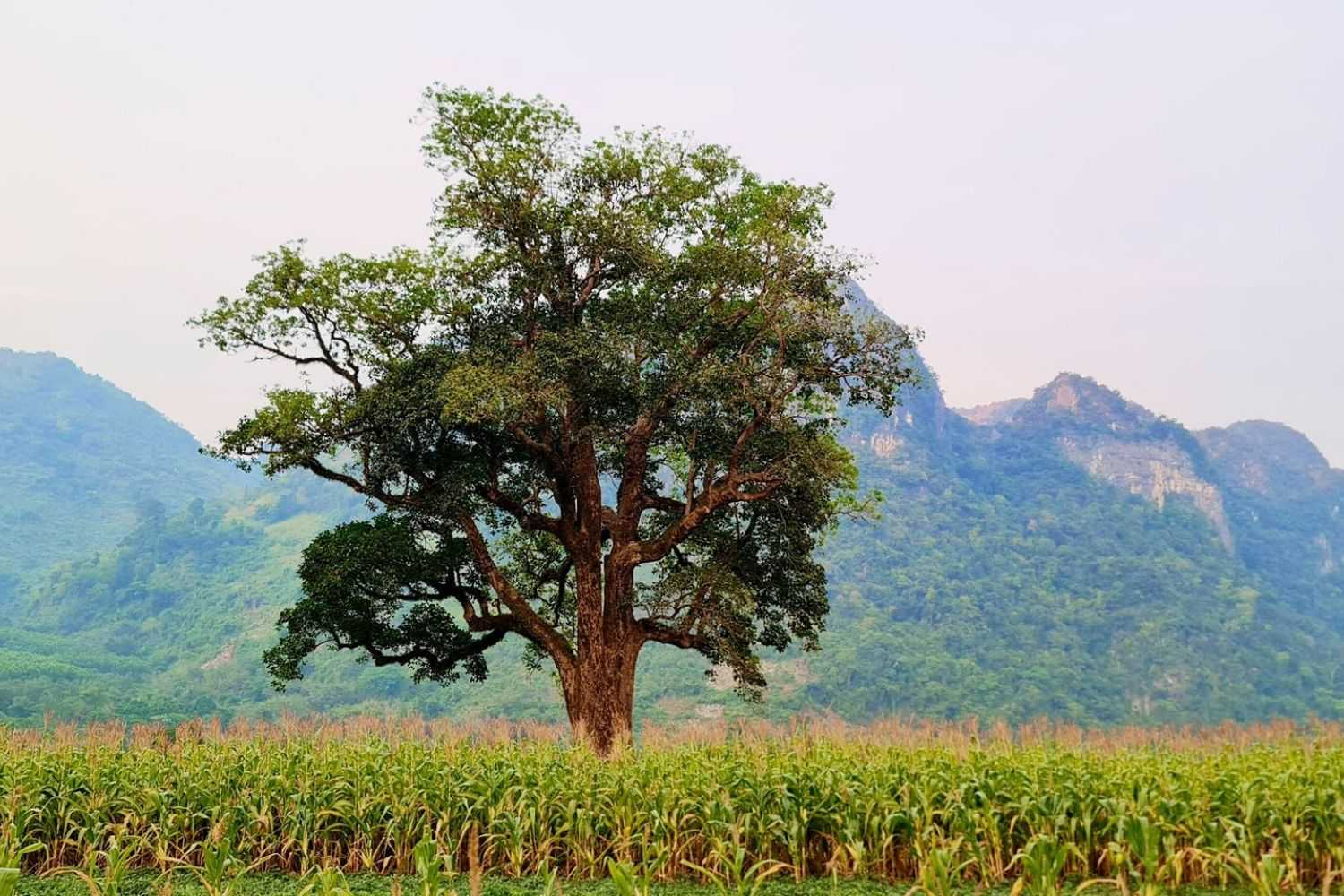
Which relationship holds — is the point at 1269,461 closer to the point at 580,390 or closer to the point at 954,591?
the point at 954,591

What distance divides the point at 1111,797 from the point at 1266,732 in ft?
17.0

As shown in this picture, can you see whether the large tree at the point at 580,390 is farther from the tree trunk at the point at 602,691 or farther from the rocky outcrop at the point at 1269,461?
the rocky outcrop at the point at 1269,461

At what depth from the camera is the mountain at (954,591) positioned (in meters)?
51.8

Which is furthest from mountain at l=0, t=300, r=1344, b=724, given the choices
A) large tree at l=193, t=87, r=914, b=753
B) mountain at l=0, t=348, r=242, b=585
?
large tree at l=193, t=87, r=914, b=753

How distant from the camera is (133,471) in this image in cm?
11488

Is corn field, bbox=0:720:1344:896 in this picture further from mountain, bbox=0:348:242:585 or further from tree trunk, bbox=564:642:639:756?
mountain, bbox=0:348:242:585

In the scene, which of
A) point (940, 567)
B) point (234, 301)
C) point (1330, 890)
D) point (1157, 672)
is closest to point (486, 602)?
point (234, 301)

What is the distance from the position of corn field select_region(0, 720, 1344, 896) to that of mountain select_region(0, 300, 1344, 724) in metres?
23.9

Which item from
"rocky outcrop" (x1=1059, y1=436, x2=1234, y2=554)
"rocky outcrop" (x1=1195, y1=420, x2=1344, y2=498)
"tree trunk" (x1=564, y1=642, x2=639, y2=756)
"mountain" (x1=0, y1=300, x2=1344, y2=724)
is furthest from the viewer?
"rocky outcrop" (x1=1195, y1=420, x2=1344, y2=498)

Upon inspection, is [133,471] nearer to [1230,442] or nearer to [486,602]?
[486,602]

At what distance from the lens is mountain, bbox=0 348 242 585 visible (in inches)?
3757

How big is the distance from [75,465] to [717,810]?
411ft

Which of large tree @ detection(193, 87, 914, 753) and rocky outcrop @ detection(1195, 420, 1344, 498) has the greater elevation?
rocky outcrop @ detection(1195, 420, 1344, 498)

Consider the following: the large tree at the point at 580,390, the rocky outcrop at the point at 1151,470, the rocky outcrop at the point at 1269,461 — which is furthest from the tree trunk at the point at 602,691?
the rocky outcrop at the point at 1269,461
